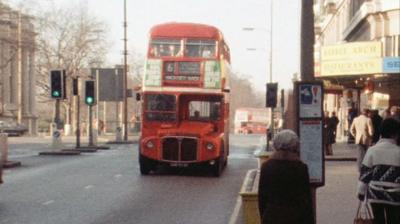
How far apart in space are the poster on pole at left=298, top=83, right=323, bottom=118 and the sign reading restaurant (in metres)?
22.9

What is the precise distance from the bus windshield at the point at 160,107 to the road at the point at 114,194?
173 centimetres

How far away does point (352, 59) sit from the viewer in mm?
34062

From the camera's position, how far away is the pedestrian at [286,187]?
6938 mm

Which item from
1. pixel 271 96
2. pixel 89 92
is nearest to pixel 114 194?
pixel 271 96

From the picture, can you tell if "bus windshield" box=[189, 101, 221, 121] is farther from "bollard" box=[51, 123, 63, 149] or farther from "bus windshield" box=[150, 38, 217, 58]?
"bollard" box=[51, 123, 63, 149]

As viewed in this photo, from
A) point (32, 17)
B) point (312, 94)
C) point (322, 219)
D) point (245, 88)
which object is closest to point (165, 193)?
point (322, 219)

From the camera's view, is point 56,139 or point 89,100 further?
point 89,100

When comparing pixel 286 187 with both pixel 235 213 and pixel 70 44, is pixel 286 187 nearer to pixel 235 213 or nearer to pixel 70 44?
pixel 235 213

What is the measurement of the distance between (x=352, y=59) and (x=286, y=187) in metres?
27.8

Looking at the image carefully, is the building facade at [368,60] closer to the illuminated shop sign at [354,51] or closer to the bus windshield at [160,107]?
the illuminated shop sign at [354,51]

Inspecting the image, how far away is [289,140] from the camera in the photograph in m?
7.03

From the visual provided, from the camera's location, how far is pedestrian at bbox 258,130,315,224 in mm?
6938

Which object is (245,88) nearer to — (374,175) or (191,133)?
(191,133)

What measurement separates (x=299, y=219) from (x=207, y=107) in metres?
18.2
